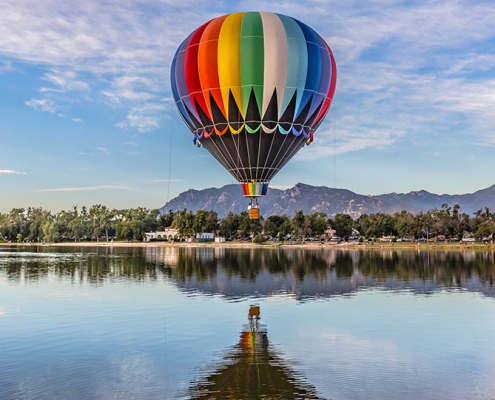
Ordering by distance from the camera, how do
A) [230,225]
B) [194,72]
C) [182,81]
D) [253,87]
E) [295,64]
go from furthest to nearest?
1. [230,225]
2. [182,81]
3. [194,72]
4. [295,64]
5. [253,87]

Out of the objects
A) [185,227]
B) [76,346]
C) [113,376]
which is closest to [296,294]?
[76,346]

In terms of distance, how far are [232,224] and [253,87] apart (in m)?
117

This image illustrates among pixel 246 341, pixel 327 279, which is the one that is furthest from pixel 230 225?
pixel 246 341

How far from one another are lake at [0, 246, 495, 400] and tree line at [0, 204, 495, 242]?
271 feet

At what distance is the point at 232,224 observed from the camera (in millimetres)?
145875

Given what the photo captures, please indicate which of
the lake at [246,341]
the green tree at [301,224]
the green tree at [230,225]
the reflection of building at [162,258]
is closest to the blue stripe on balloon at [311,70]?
the lake at [246,341]

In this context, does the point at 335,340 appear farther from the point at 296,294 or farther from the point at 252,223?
the point at 252,223

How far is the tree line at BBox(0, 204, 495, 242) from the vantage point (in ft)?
392

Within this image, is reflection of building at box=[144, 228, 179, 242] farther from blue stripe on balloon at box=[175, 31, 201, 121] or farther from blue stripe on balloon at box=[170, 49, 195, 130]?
blue stripe on balloon at box=[175, 31, 201, 121]

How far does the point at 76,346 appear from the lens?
20.0 meters

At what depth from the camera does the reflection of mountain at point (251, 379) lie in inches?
583

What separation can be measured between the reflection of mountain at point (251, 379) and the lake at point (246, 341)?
51 millimetres

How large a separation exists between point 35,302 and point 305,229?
9995 cm

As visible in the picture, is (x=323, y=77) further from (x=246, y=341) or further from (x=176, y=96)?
(x=246, y=341)
